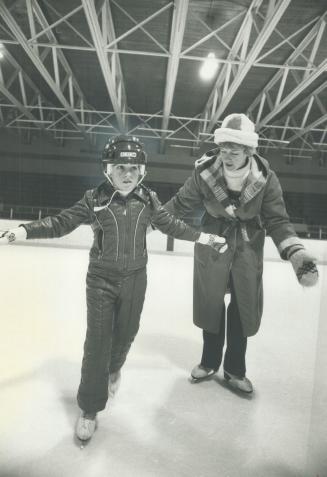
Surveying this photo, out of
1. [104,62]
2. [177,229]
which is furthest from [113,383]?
[104,62]

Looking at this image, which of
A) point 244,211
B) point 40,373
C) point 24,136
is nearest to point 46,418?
point 40,373

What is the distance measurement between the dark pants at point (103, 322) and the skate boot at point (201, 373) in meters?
0.74

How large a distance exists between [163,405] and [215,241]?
97 centimetres

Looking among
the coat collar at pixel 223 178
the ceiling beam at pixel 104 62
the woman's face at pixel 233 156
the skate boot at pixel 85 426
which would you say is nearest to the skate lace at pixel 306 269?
the coat collar at pixel 223 178

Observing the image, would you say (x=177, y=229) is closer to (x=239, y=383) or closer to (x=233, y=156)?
(x=233, y=156)

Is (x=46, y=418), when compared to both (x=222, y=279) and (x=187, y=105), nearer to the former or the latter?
(x=222, y=279)

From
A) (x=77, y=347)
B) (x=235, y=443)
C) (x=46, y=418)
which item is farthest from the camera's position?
(x=77, y=347)

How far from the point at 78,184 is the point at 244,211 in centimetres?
1431

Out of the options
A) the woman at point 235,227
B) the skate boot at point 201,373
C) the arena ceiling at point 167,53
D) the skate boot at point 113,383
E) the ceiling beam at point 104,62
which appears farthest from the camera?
the arena ceiling at point 167,53

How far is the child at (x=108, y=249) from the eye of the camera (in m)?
1.78

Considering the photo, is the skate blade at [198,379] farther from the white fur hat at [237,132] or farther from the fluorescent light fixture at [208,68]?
the fluorescent light fixture at [208,68]

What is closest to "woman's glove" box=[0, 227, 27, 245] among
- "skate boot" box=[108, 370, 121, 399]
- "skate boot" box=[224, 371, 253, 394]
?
"skate boot" box=[108, 370, 121, 399]

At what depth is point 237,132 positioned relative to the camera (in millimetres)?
2000

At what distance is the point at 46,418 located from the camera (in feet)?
6.34
